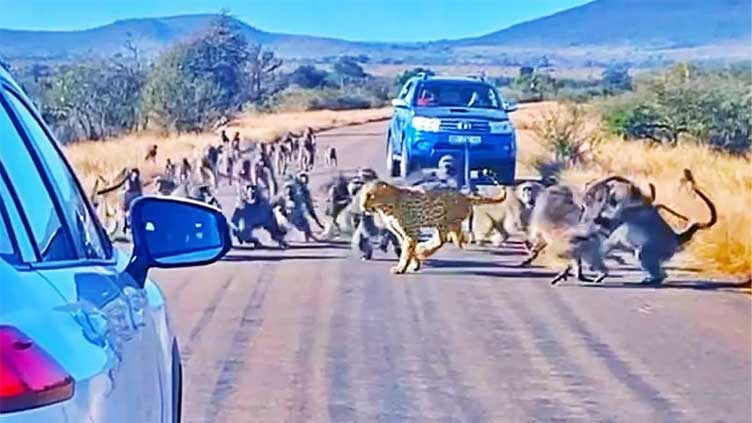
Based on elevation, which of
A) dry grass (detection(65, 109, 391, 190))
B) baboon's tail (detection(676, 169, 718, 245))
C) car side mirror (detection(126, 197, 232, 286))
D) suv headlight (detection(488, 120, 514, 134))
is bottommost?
baboon's tail (detection(676, 169, 718, 245))

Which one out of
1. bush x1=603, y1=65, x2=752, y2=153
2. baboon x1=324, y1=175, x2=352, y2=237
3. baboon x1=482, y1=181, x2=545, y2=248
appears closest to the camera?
baboon x1=482, y1=181, x2=545, y2=248

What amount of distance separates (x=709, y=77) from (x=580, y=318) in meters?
8.32

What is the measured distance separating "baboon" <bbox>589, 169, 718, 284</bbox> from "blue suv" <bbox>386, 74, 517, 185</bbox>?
6.45 ft

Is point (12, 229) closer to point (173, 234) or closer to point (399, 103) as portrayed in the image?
point (173, 234)

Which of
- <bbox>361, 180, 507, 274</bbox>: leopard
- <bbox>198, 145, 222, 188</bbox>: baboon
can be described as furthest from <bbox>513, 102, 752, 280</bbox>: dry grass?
<bbox>198, 145, 222, 188</bbox>: baboon

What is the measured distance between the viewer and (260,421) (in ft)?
25.7

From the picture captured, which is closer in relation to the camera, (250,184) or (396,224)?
(396,224)

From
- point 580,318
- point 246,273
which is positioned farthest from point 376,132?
point 580,318

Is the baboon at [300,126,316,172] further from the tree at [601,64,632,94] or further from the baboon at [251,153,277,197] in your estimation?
the tree at [601,64,632,94]

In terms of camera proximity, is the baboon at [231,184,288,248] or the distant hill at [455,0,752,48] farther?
the distant hill at [455,0,752,48]

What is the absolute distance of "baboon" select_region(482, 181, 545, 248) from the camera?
15430 mm

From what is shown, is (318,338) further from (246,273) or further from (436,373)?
(246,273)

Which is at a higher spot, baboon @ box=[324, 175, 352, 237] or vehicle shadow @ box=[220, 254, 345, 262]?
baboon @ box=[324, 175, 352, 237]

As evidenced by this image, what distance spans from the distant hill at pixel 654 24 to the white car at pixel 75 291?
15.1 m
